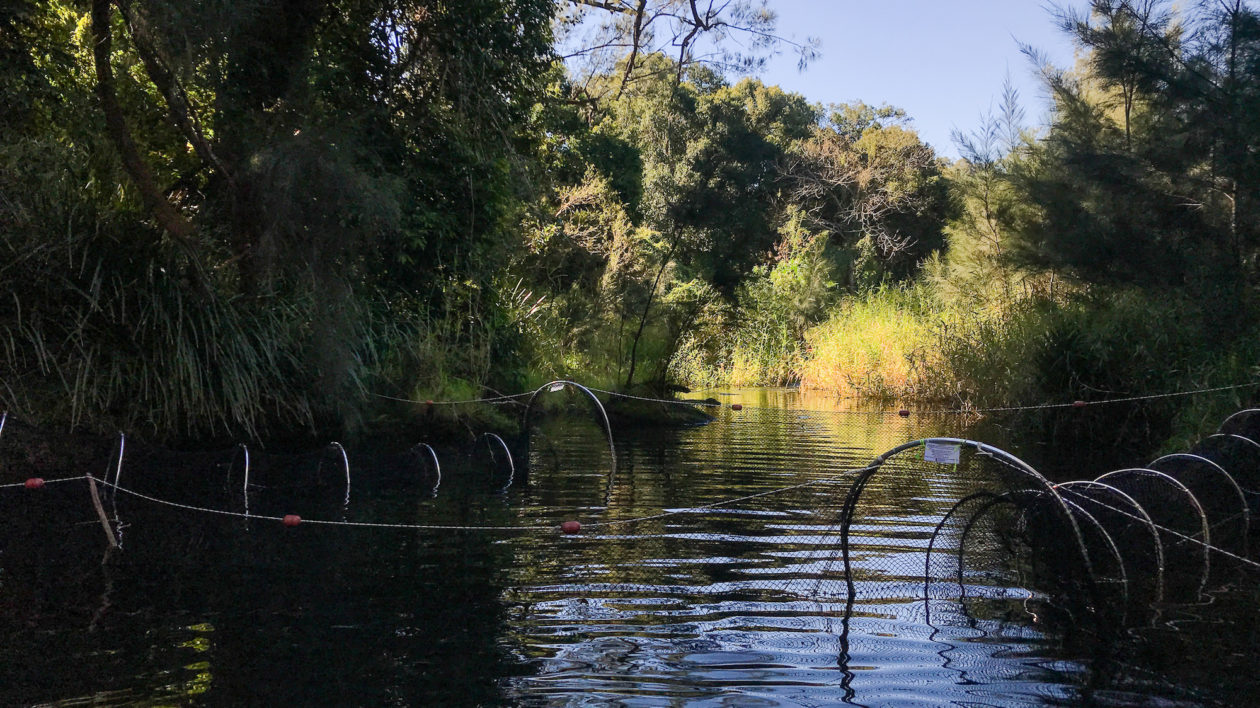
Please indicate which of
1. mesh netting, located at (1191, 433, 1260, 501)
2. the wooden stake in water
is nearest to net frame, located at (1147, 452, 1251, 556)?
mesh netting, located at (1191, 433, 1260, 501)

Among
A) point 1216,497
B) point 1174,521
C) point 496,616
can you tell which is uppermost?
point 1216,497

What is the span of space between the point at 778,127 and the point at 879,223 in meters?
5.56

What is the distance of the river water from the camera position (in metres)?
4.37

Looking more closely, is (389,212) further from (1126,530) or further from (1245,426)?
(1245,426)

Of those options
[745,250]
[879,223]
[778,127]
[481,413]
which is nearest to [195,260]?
[481,413]

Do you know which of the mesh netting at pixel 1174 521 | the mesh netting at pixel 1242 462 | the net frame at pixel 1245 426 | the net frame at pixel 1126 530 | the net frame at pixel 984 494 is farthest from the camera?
the net frame at pixel 1245 426

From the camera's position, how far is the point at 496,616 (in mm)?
5449

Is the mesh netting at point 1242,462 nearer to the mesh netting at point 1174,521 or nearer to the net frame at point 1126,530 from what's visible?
the mesh netting at point 1174,521

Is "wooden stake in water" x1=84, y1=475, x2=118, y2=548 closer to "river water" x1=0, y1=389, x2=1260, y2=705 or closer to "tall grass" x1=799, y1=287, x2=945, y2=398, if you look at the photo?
"river water" x1=0, y1=389, x2=1260, y2=705

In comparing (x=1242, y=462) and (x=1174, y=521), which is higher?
(x=1242, y=462)

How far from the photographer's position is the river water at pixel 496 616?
437cm

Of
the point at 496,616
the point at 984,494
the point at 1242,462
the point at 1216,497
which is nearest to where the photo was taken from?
the point at 496,616

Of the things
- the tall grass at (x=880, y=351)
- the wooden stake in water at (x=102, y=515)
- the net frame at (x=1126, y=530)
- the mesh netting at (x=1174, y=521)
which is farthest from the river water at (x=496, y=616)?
the tall grass at (x=880, y=351)

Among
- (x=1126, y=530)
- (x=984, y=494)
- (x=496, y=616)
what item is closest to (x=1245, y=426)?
(x=1126, y=530)
